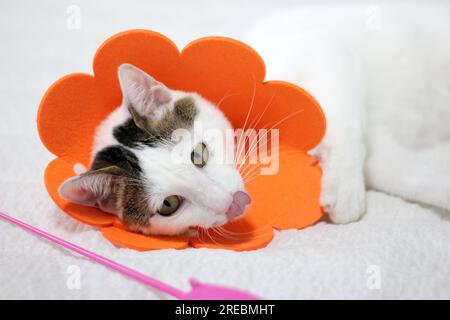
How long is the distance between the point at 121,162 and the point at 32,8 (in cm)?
204

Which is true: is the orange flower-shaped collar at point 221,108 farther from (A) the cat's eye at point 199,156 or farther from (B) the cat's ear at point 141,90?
(A) the cat's eye at point 199,156

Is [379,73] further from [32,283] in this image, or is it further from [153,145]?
[32,283]

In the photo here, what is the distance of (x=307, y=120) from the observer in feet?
4.38

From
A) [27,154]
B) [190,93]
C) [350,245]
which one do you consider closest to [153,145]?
[190,93]

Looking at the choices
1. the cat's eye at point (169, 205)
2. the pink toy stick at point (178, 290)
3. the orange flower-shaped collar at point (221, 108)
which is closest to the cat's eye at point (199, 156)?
the cat's eye at point (169, 205)

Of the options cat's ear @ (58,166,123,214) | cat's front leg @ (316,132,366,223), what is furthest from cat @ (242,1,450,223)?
cat's ear @ (58,166,123,214)

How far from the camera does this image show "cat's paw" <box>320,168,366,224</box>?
4.36 feet

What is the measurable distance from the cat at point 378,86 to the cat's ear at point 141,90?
53cm

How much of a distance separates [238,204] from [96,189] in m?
0.40

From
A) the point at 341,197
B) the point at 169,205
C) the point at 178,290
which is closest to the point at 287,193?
the point at 341,197

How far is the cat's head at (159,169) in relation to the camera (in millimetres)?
1127

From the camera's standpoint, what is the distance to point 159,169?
3.74ft

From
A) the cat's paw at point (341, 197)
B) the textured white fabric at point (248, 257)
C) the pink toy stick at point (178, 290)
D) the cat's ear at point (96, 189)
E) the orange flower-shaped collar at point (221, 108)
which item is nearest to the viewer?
the pink toy stick at point (178, 290)
